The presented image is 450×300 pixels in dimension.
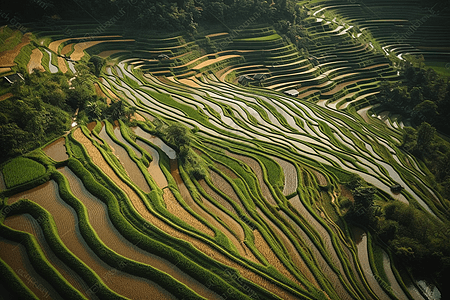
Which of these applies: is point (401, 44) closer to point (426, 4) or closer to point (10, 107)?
point (426, 4)

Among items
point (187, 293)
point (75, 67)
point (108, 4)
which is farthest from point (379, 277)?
point (108, 4)

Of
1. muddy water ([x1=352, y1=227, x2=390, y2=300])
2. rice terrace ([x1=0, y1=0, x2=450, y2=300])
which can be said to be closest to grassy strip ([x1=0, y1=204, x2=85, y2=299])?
rice terrace ([x1=0, y1=0, x2=450, y2=300])

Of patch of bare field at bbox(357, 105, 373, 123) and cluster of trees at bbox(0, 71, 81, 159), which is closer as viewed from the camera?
cluster of trees at bbox(0, 71, 81, 159)

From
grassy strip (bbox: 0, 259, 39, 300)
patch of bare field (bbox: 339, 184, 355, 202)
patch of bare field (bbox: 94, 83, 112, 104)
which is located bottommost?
patch of bare field (bbox: 339, 184, 355, 202)

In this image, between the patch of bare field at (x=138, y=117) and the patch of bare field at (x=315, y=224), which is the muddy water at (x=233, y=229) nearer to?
the patch of bare field at (x=315, y=224)

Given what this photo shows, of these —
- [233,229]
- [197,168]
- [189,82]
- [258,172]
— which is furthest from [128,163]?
[189,82]

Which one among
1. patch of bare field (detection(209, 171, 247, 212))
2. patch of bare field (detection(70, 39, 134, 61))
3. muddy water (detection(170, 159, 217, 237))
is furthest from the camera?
patch of bare field (detection(70, 39, 134, 61))

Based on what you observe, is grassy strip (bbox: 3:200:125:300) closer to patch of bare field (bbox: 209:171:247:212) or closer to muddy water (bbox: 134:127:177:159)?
patch of bare field (bbox: 209:171:247:212)
